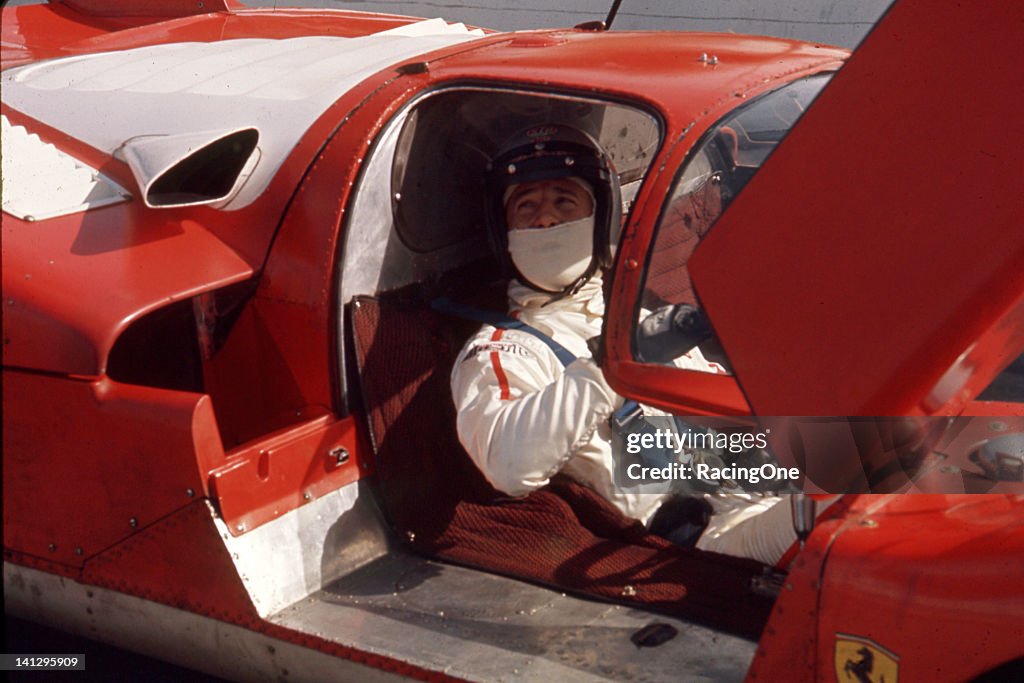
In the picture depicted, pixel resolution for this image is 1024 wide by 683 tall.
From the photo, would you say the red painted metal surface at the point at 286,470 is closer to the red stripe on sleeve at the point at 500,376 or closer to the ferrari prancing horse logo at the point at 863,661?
the red stripe on sleeve at the point at 500,376

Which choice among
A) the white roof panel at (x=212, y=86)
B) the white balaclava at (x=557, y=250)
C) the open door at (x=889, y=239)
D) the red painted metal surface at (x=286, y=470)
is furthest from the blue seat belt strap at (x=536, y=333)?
the open door at (x=889, y=239)

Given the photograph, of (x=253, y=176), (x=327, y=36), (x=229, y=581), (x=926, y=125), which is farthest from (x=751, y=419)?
(x=327, y=36)

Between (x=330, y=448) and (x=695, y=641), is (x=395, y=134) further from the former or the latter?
(x=695, y=641)

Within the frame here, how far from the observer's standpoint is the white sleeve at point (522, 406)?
2514 mm

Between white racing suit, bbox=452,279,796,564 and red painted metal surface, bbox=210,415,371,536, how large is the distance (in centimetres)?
34

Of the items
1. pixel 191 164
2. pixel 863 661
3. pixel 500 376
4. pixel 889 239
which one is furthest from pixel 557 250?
pixel 863 661

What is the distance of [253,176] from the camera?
3.08m

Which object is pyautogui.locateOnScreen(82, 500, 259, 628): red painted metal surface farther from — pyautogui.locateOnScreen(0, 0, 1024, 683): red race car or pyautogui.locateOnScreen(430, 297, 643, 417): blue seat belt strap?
pyautogui.locateOnScreen(430, 297, 643, 417): blue seat belt strap

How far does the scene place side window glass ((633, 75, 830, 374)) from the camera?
2.23m

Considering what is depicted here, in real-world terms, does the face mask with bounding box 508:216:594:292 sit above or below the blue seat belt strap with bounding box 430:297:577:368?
above

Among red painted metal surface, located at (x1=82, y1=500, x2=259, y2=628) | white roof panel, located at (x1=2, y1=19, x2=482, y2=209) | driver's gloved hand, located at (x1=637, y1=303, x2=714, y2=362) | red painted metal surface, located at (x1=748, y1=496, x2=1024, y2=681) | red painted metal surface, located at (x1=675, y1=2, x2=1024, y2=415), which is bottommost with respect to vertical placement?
red painted metal surface, located at (x1=82, y1=500, x2=259, y2=628)

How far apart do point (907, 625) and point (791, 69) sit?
149 centimetres

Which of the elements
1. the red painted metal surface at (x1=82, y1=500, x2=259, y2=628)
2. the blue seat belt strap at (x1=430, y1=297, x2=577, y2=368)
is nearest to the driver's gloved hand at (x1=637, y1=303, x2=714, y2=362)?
the blue seat belt strap at (x1=430, y1=297, x2=577, y2=368)

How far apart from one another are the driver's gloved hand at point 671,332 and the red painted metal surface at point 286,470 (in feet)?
3.08
